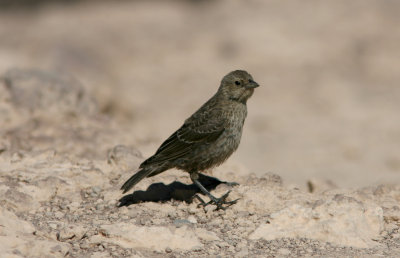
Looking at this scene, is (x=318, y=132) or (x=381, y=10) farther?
(x=381, y=10)

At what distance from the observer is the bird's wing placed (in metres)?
6.12

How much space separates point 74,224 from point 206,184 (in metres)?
1.66

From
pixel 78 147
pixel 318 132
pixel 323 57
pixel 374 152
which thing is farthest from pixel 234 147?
pixel 323 57

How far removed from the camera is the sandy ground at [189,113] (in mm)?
5090

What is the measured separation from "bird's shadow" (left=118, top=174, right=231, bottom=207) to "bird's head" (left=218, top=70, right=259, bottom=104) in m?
0.87

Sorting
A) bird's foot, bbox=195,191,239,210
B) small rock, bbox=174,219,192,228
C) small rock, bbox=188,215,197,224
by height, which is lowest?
small rock, bbox=174,219,192,228

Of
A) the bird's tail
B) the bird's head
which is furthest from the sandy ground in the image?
the bird's head

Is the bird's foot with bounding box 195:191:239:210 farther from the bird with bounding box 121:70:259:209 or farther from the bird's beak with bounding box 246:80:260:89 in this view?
the bird's beak with bounding box 246:80:260:89

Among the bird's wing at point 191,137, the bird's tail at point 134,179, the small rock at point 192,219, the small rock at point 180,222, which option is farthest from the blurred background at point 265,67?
the small rock at point 180,222

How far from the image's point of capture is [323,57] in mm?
15047

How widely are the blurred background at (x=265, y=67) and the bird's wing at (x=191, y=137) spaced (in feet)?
12.3

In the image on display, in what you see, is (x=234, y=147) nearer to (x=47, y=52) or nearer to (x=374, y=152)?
(x=374, y=152)

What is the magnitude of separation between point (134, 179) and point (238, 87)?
5.09ft

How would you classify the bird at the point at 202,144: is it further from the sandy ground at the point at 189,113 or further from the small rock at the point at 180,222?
the small rock at the point at 180,222
